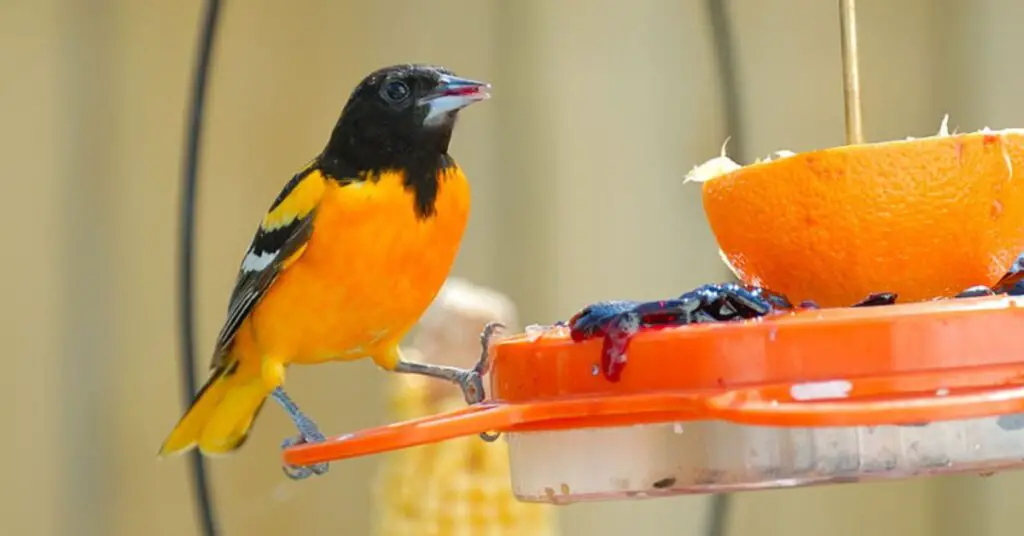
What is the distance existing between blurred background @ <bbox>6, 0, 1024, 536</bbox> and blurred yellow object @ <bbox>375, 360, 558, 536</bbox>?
42 centimetres

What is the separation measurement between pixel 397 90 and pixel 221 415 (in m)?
0.36

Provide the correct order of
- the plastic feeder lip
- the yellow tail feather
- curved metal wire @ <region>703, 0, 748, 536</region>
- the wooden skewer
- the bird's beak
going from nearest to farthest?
the plastic feeder lip
the wooden skewer
the bird's beak
the yellow tail feather
curved metal wire @ <region>703, 0, 748, 536</region>

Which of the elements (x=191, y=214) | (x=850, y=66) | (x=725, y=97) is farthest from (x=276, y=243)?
(x=725, y=97)

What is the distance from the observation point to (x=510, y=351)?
0.49 m

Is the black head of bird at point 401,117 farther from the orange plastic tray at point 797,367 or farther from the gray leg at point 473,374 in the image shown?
the orange plastic tray at point 797,367

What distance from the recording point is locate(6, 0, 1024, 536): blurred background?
4.51 ft

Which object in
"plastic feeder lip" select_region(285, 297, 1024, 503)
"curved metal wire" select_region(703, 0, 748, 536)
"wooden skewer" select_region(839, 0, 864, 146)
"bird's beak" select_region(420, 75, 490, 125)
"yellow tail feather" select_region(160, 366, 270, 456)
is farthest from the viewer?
"curved metal wire" select_region(703, 0, 748, 536)

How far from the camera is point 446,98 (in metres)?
0.78

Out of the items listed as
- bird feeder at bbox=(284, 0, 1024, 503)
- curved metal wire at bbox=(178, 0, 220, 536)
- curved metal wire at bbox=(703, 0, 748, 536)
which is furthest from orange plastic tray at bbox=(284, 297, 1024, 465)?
curved metal wire at bbox=(703, 0, 748, 536)

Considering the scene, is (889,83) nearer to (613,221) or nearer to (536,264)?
(613,221)

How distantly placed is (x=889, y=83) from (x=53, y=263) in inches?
46.8

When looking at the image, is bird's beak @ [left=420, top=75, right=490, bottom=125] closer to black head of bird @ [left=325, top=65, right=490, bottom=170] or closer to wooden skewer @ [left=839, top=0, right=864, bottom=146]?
black head of bird @ [left=325, top=65, right=490, bottom=170]

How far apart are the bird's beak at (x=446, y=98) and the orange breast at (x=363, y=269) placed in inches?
1.8

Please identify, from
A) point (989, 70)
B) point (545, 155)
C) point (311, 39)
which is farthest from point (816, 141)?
point (311, 39)
